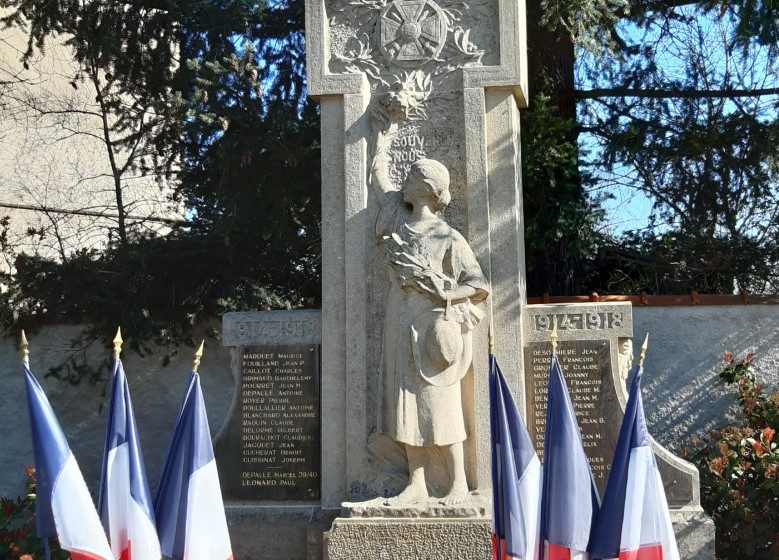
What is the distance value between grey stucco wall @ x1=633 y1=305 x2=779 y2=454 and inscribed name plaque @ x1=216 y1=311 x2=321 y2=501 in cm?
328

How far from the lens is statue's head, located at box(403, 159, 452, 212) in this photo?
6.92 meters

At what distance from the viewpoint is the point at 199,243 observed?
32.0ft

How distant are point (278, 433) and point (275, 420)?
0.29 ft

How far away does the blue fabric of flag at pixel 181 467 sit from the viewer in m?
5.38

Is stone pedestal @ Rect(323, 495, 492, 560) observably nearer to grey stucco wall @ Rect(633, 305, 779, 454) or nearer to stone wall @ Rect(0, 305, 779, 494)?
stone wall @ Rect(0, 305, 779, 494)

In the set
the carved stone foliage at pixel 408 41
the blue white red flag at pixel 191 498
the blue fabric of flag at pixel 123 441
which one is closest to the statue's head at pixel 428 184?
the carved stone foliage at pixel 408 41

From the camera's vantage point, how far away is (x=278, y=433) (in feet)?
24.1

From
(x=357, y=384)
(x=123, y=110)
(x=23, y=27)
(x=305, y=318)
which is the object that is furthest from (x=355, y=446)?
(x=23, y=27)

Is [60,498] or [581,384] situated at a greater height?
[581,384]

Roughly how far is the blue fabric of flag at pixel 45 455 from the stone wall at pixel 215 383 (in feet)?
13.5

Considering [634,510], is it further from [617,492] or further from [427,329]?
[427,329]

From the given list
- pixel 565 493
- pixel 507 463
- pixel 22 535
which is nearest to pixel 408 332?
pixel 507 463

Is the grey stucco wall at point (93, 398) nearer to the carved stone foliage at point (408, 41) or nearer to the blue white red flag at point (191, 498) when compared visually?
the carved stone foliage at point (408, 41)

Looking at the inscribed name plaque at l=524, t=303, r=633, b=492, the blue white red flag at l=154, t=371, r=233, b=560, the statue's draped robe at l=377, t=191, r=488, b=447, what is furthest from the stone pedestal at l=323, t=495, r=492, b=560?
the blue white red flag at l=154, t=371, r=233, b=560
